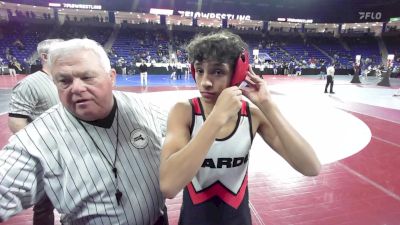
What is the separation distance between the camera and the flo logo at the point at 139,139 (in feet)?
5.10

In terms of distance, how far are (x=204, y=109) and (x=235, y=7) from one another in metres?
37.0

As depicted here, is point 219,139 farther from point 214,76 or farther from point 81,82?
point 81,82

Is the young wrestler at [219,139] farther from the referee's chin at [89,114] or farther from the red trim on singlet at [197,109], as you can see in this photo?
the referee's chin at [89,114]

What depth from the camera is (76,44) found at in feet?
4.29

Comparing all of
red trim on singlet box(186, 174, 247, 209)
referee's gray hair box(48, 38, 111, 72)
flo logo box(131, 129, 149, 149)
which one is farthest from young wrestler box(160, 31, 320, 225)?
referee's gray hair box(48, 38, 111, 72)

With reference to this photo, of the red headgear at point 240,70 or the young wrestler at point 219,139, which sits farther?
the red headgear at point 240,70

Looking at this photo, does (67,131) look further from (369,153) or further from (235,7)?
(235,7)

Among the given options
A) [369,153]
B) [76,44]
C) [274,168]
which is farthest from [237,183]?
[369,153]

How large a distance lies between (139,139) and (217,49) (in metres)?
0.73

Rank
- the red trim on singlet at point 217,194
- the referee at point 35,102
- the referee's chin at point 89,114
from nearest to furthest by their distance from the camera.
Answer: the referee's chin at point 89,114 < the red trim on singlet at point 217,194 < the referee at point 35,102

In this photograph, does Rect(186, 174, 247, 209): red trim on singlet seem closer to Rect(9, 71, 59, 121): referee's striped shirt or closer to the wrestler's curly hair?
the wrestler's curly hair

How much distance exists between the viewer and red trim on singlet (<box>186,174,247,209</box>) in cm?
157

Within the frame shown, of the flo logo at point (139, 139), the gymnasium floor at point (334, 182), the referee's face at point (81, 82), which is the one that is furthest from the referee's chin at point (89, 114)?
the gymnasium floor at point (334, 182)

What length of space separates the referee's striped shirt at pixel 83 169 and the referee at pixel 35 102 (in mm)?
1501
